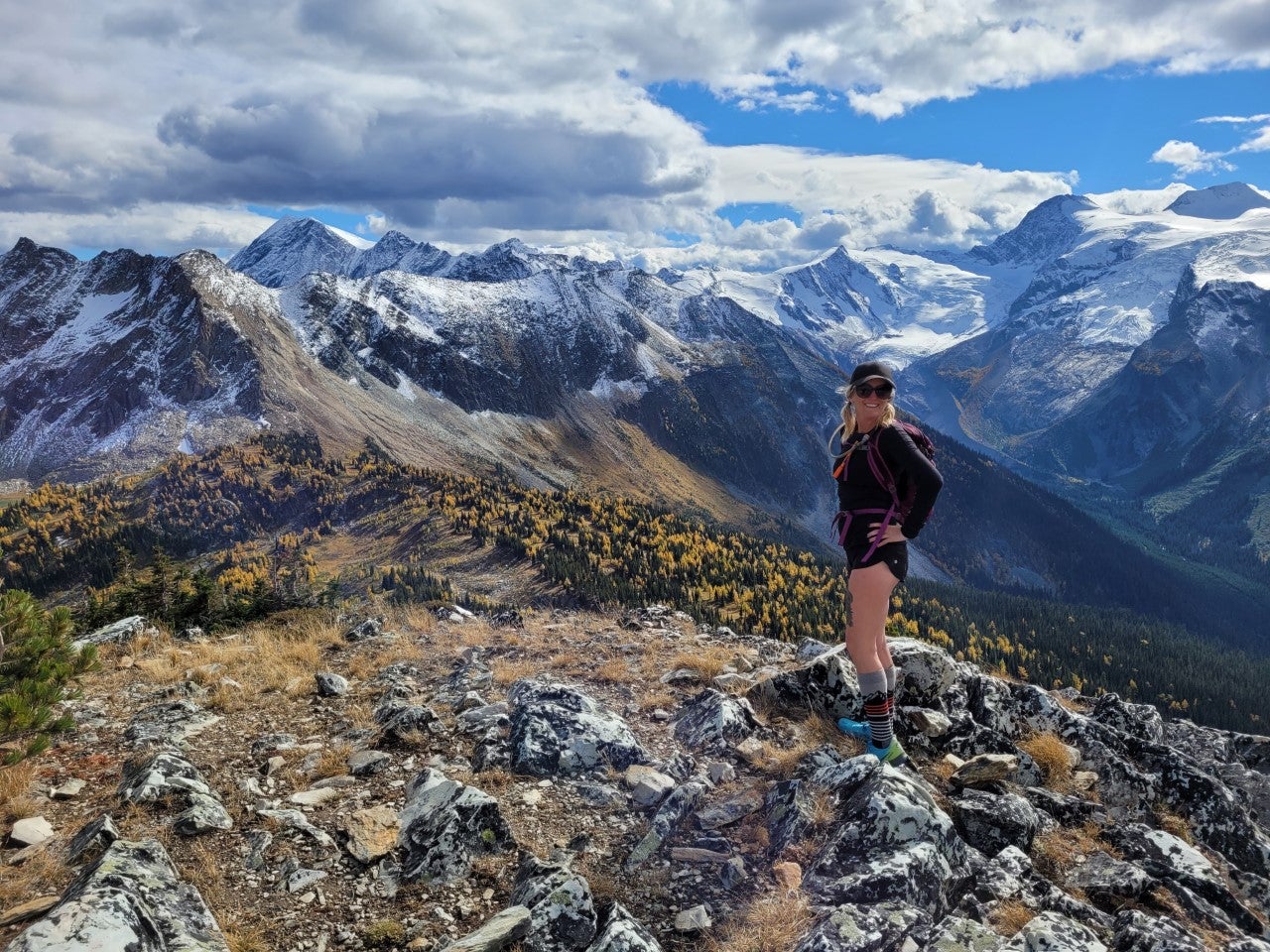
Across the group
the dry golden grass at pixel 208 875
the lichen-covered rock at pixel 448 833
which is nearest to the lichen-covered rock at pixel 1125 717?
the lichen-covered rock at pixel 448 833

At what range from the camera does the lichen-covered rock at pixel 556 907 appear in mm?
7027

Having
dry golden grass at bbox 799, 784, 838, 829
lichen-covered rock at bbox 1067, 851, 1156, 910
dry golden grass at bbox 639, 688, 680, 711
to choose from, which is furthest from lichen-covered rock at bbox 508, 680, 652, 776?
lichen-covered rock at bbox 1067, 851, 1156, 910

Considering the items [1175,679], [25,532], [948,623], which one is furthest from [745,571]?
[25,532]

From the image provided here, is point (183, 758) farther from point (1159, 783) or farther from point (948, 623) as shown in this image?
point (948, 623)

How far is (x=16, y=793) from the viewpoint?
9.20 metres

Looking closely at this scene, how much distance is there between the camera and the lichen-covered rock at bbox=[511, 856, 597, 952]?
277 inches

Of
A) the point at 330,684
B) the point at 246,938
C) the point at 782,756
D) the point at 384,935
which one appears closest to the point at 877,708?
the point at 782,756

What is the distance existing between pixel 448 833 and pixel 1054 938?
6.55m

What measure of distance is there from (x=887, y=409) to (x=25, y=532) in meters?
195

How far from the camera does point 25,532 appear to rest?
150875 mm

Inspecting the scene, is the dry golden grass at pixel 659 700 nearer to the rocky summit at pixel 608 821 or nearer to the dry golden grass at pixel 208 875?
the rocky summit at pixel 608 821

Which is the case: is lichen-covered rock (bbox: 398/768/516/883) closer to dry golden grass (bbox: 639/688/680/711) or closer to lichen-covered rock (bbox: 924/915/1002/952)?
lichen-covered rock (bbox: 924/915/1002/952)

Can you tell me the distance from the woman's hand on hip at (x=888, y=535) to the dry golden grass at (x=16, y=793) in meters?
11.4

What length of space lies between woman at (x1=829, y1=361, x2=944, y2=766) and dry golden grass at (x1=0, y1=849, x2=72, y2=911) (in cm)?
973
